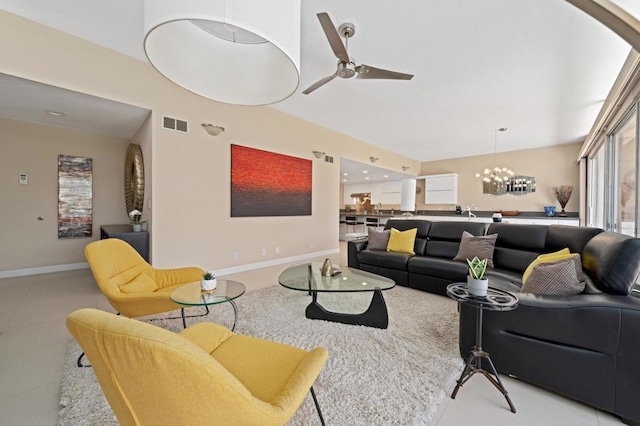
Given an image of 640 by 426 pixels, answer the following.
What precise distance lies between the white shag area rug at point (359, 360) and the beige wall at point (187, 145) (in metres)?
1.50

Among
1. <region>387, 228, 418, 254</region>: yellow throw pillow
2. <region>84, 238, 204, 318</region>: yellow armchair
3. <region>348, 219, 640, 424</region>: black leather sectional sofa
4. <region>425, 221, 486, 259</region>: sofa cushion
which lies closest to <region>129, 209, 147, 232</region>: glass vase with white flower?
<region>84, 238, 204, 318</region>: yellow armchair

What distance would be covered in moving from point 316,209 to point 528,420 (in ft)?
16.2

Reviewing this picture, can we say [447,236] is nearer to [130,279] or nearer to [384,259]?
[384,259]

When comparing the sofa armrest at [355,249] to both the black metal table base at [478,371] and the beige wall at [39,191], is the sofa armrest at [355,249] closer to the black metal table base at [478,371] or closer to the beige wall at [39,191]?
the black metal table base at [478,371]

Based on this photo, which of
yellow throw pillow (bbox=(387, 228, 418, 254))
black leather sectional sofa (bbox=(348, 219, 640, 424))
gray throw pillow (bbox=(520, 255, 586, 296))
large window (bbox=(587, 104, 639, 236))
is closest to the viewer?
black leather sectional sofa (bbox=(348, 219, 640, 424))

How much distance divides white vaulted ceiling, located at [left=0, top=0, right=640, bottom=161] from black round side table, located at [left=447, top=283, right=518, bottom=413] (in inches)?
79.8

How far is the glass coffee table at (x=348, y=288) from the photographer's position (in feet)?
7.99

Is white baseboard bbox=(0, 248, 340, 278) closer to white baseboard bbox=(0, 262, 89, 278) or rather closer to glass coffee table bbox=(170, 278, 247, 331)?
white baseboard bbox=(0, 262, 89, 278)

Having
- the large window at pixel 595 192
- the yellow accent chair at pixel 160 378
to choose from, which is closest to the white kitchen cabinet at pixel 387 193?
the large window at pixel 595 192

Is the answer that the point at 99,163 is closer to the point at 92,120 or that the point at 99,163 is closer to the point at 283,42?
the point at 92,120

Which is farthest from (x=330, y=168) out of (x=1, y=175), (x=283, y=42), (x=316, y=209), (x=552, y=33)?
(x=1, y=175)

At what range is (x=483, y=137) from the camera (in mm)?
6586

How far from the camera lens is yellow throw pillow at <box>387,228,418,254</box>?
4.09 meters

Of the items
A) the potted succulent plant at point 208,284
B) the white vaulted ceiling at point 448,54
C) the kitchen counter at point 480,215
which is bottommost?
the potted succulent plant at point 208,284
